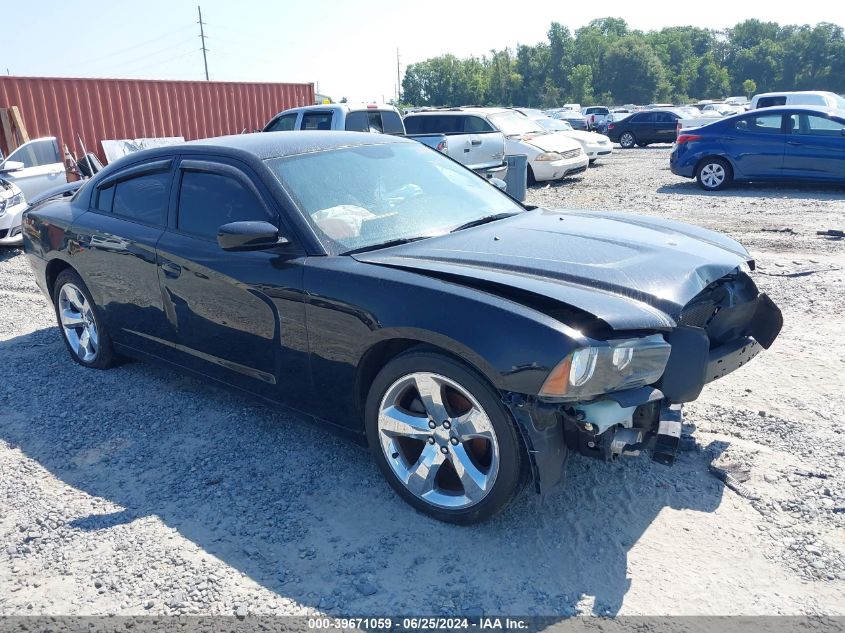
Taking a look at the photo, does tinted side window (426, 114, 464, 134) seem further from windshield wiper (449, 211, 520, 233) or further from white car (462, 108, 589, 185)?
windshield wiper (449, 211, 520, 233)

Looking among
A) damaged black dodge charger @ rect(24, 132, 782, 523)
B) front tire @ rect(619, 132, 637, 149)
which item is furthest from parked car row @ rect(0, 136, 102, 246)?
front tire @ rect(619, 132, 637, 149)

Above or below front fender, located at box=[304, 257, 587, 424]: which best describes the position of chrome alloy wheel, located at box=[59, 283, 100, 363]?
below

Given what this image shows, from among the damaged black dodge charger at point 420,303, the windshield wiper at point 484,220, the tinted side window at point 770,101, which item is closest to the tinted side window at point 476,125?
the tinted side window at point 770,101

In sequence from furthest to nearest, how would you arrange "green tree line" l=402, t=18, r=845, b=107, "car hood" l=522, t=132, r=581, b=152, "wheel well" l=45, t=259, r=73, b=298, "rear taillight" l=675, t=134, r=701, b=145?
"green tree line" l=402, t=18, r=845, b=107 < "car hood" l=522, t=132, r=581, b=152 < "rear taillight" l=675, t=134, r=701, b=145 < "wheel well" l=45, t=259, r=73, b=298

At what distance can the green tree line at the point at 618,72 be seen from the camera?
105 meters

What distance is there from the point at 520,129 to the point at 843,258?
360 inches

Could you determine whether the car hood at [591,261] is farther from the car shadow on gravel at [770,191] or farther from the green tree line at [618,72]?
the green tree line at [618,72]

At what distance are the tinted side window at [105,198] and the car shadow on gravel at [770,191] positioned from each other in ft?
35.9

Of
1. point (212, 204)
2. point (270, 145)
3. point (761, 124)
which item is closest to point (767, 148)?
point (761, 124)

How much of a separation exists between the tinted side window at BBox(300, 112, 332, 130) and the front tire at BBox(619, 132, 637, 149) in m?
19.5

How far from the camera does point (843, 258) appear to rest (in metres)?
7.65

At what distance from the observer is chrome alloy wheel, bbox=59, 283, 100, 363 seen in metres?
5.05

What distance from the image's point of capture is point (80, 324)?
5.16 meters

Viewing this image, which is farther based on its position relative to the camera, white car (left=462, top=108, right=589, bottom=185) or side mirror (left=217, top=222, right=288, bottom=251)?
white car (left=462, top=108, right=589, bottom=185)
